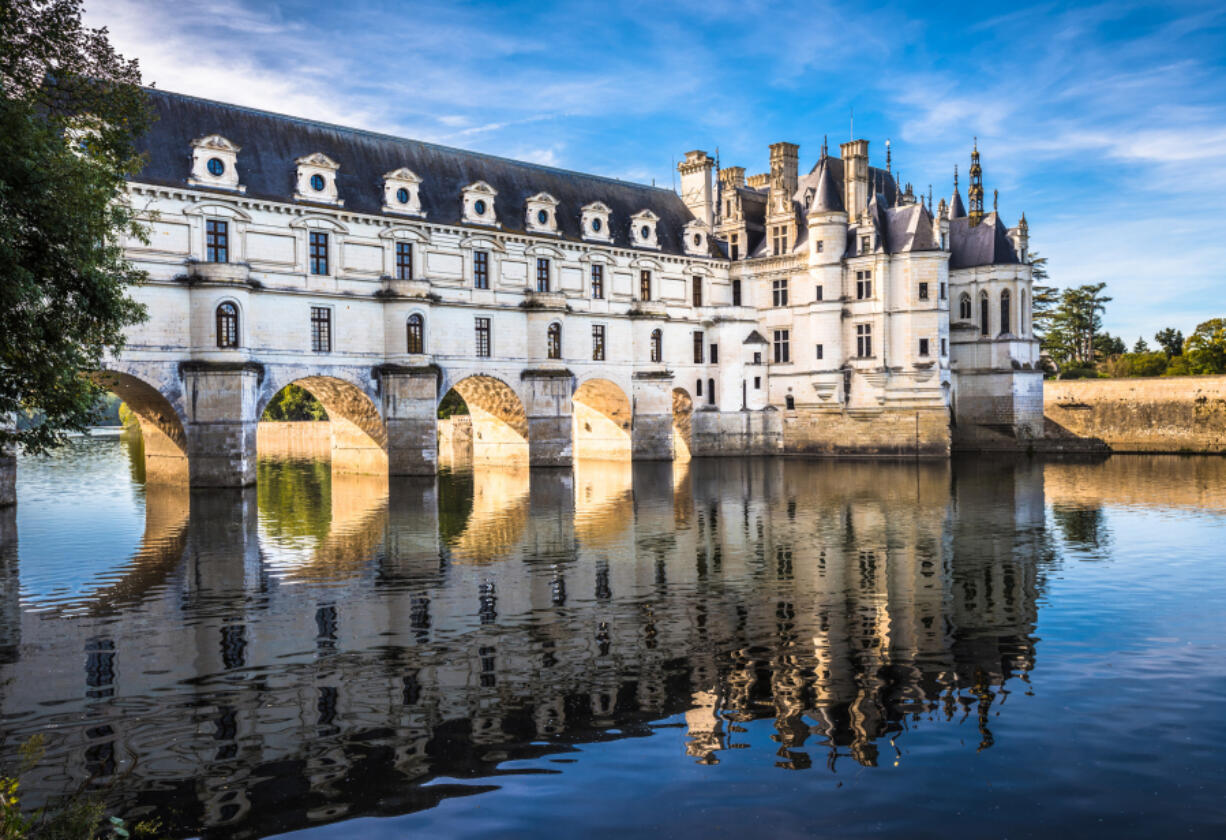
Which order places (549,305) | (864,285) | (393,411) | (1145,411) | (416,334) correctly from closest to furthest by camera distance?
(393,411), (416,334), (549,305), (864,285), (1145,411)

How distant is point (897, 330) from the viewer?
171 ft

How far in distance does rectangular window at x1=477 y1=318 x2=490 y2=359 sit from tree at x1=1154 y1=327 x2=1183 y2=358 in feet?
174

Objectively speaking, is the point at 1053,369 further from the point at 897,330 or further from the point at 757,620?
the point at 757,620

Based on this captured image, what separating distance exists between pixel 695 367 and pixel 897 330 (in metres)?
11.3

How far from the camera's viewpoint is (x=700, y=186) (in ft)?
187

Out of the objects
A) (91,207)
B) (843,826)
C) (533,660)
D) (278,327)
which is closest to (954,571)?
(533,660)

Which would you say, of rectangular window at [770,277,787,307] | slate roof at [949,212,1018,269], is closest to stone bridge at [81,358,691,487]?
rectangular window at [770,277,787,307]

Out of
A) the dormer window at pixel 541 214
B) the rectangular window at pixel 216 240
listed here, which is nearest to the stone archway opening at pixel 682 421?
the dormer window at pixel 541 214

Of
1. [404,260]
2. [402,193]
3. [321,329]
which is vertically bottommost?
[321,329]

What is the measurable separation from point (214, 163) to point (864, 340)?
1355 inches

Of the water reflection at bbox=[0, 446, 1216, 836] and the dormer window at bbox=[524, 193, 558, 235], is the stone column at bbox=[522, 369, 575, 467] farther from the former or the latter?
the water reflection at bbox=[0, 446, 1216, 836]

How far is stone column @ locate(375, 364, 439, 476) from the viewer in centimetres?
3900

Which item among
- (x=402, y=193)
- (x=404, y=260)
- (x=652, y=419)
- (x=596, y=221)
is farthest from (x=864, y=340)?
(x=402, y=193)

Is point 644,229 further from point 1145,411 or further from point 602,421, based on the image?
point 1145,411
